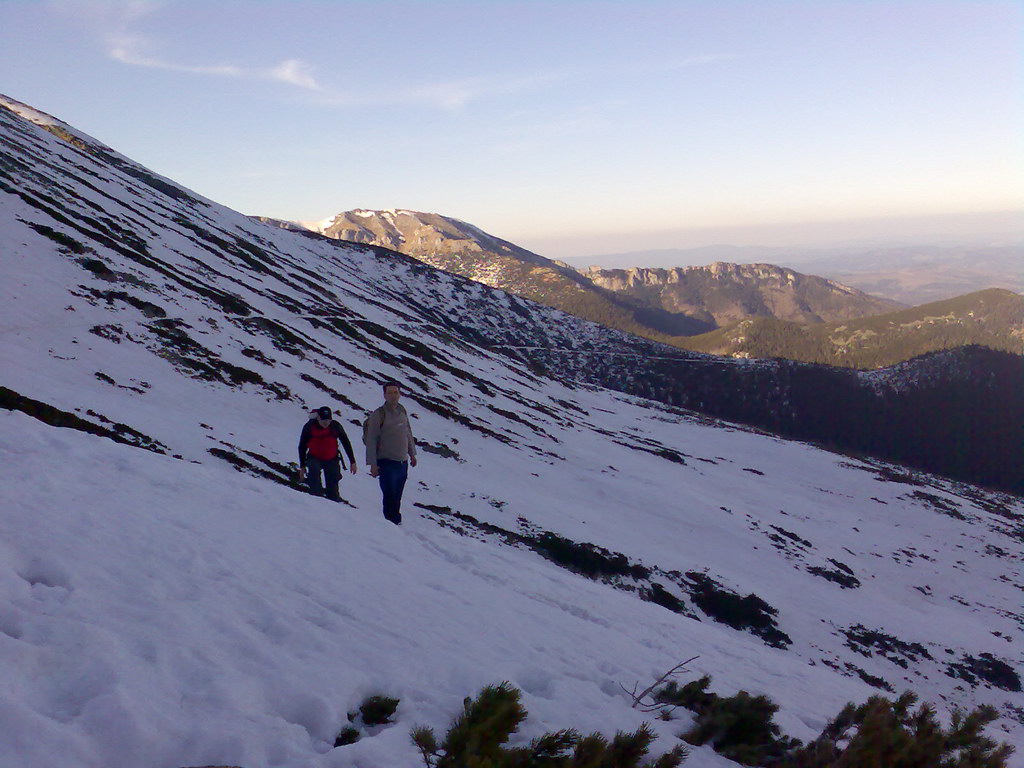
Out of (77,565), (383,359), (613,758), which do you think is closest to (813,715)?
(613,758)

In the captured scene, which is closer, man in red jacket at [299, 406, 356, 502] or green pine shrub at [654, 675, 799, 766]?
green pine shrub at [654, 675, 799, 766]

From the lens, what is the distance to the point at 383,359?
183 ft

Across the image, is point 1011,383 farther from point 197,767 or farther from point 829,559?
point 197,767

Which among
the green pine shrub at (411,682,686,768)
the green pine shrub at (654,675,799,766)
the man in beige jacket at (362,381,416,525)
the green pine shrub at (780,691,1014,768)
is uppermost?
the man in beige jacket at (362,381,416,525)

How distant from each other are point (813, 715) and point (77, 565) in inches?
456

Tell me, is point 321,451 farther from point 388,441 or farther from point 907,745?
point 907,745

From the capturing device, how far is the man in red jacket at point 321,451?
1486 cm

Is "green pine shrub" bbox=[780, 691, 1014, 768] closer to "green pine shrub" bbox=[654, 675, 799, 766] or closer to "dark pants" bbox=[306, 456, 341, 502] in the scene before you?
"green pine shrub" bbox=[654, 675, 799, 766]

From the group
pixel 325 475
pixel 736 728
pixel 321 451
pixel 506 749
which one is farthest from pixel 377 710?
pixel 325 475

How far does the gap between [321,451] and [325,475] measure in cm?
78

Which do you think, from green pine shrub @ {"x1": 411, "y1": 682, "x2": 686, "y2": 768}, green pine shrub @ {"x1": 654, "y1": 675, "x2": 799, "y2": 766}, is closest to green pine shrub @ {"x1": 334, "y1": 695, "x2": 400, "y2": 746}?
green pine shrub @ {"x1": 411, "y1": 682, "x2": 686, "y2": 768}

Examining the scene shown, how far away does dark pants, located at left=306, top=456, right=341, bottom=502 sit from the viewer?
15.5 m

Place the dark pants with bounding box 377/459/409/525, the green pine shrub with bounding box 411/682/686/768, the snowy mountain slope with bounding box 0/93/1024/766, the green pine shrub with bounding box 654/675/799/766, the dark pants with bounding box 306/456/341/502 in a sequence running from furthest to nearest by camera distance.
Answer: the dark pants with bounding box 306/456/341/502 < the dark pants with bounding box 377/459/409/525 < the green pine shrub with bounding box 654/675/799/766 < the snowy mountain slope with bounding box 0/93/1024/766 < the green pine shrub with bounding box 411/682/686/768

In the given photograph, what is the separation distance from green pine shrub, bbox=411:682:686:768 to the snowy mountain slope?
1.73 ft
